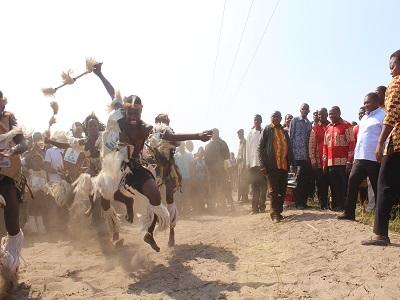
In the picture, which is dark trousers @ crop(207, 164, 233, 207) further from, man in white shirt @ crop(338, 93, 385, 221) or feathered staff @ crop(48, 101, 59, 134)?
man in white shirt @ crop(338, 93, 385, 221)

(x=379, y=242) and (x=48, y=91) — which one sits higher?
(x=48, y=91)

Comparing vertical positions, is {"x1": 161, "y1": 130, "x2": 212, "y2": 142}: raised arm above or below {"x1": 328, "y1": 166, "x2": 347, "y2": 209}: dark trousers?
above

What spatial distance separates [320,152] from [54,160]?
5690 millimetres

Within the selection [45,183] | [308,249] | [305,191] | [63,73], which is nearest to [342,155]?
[305,191]

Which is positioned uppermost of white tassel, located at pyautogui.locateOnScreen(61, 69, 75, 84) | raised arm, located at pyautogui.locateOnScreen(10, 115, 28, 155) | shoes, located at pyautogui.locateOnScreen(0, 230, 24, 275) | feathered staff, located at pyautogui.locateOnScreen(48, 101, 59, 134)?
white tassel, located at pyautogui.locateOnScreen(61, 69, 75, 84)

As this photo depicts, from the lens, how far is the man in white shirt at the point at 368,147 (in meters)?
6.77

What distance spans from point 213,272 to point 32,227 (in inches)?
214

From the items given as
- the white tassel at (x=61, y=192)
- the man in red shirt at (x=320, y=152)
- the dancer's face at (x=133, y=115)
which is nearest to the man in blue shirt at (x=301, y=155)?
the man in red shirt at (x=320, y=152)

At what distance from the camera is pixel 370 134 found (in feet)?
22.5

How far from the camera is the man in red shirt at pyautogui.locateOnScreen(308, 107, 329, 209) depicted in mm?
9462

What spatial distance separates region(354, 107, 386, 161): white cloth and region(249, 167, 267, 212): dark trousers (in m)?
3.60

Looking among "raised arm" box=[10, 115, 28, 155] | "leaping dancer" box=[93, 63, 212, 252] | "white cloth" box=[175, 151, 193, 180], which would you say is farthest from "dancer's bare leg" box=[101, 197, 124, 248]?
"white cloth" box=[175, 151, 193, 180]

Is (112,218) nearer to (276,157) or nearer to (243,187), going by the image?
(276,157)

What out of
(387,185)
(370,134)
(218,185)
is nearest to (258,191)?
(218,185)
